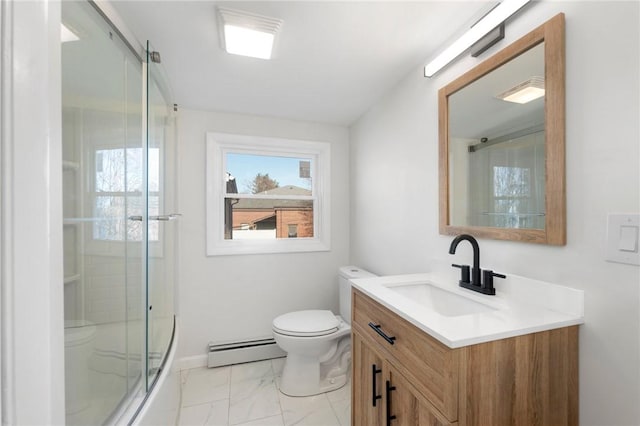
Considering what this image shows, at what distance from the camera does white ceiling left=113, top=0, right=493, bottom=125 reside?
114 cm

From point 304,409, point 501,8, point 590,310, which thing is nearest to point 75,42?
point 501,8

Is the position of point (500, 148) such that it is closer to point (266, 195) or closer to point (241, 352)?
point (266, 195)

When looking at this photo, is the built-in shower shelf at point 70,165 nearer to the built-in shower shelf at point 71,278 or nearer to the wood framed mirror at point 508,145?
the built-in shower shelf at point 71,278

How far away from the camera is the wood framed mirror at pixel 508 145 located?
0.90m

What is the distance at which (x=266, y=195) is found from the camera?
247 cm

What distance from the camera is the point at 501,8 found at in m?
1.01

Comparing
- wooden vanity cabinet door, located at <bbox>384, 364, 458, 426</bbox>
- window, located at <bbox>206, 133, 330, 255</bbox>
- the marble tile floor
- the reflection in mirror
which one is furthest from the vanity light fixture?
the marble tile floor

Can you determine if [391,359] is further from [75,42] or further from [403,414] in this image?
[75,42]

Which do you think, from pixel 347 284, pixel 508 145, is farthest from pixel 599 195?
pixel 347 284

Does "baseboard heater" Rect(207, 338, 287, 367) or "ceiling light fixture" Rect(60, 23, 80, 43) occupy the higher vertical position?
"ceiling light fixture" Rect(60, 23, 80, 43)

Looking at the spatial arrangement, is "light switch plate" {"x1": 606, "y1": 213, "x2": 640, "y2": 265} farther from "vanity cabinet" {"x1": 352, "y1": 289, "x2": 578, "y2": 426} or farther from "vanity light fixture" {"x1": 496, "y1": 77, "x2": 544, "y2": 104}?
"vanity light fixture" {"x1": 496, "y1": 77, "x2": 544, "y2": 104}

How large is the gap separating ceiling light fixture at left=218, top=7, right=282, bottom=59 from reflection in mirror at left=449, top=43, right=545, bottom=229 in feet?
3.11

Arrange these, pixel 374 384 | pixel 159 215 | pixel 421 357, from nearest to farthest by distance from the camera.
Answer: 1. pixel 421 357
2. pixel 374 384
3. pixel 159 215

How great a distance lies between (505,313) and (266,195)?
199 centimetres
